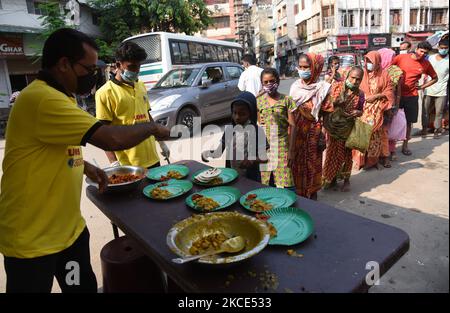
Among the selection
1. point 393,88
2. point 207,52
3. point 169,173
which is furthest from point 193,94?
point 169,173

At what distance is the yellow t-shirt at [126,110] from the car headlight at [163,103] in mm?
4080

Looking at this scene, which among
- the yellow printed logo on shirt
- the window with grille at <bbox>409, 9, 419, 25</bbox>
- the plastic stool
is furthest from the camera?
the window with grille at <bbox>409, 9, 419, 25</bbox>

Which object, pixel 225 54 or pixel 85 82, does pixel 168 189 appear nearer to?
pixel 85 82

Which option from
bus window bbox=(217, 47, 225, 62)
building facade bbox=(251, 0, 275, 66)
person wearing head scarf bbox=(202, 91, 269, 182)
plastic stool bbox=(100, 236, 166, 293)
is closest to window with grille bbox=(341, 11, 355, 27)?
building facade bbox=(251, 0, 275, 66)

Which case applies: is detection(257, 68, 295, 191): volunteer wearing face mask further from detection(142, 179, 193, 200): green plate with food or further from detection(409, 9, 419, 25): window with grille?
detection(409, 9, 419, 25): window with grille

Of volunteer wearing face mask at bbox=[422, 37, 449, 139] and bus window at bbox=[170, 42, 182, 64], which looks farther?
bus window at bbox=[170, 42, 182, 64]

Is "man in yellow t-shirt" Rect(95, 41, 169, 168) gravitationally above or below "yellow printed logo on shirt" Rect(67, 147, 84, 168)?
above

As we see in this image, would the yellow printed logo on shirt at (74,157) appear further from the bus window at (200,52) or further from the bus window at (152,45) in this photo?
the bus window at (200,52)

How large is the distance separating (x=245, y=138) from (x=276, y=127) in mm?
464

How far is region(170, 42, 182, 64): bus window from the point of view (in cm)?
1003

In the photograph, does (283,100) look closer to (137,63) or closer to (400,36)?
(137,63)

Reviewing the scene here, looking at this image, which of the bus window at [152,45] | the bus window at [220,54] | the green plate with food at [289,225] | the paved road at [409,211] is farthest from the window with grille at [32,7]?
the green plate with food at [289,225]

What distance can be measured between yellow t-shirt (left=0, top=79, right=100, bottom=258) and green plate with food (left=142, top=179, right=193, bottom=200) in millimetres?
605

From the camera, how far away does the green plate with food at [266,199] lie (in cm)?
177
